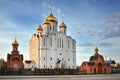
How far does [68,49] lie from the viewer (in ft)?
202

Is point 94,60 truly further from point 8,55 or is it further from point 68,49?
point 8,55

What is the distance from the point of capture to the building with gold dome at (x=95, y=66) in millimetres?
58466

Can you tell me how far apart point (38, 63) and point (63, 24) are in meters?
17.1

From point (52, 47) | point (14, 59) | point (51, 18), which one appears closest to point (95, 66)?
point (52, 47)

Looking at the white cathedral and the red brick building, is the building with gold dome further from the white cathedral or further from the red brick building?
the red brick building

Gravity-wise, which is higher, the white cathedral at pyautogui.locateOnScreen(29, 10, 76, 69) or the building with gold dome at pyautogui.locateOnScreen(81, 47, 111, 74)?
the white cathedral at pyautogui.locateOnScreen(29, 10, 76, 69)

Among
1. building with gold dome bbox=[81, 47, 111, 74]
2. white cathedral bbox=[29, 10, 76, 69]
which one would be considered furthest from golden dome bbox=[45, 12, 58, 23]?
building with gold dome bbox=[81, 47, 111, 74]

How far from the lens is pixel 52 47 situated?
5838 cm

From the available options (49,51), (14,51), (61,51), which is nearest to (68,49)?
(61,51)

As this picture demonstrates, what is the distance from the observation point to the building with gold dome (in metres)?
58.5

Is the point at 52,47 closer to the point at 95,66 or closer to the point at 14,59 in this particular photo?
the point at 14,59

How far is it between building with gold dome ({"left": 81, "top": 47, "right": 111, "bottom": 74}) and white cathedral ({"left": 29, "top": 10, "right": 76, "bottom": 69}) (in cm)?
467

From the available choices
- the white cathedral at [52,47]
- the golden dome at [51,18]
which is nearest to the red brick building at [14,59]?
the white cathedral at [52,47]

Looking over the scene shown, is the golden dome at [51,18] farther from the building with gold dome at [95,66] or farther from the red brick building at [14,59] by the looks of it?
the red brick building at [14,59]
